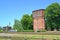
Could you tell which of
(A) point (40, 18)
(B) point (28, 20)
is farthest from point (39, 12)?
(B) point (28, 20)

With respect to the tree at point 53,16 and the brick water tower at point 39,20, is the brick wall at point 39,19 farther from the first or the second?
the tree at point 53,16

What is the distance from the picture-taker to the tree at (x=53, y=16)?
6166 cm

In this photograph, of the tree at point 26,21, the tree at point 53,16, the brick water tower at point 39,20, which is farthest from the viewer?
the tree at point 26,21

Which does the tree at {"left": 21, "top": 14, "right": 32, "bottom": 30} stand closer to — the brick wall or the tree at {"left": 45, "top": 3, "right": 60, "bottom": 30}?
the brick wall

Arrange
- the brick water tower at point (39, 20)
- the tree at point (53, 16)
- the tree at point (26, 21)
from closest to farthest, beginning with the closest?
the tree at point (53, 16)
the brick water tower at point (39, 20)
the tree at point (26, 21)

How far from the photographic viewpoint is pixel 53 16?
6188cm

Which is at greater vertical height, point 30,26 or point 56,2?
point 56,2

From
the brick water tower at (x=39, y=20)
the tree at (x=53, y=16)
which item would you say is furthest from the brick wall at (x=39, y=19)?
the tree at (x=53, y=16)

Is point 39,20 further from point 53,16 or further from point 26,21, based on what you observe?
point 53,16

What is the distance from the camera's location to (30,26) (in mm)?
74188

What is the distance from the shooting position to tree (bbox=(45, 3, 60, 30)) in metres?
61.7

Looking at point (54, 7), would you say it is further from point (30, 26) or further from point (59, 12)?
point (30, 26)

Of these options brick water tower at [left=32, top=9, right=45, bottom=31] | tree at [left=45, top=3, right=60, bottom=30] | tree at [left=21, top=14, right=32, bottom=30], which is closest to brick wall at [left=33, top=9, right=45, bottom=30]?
brick water tower at [left=32, top=9, right=45, bottom=31]

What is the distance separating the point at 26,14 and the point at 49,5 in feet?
44.3
